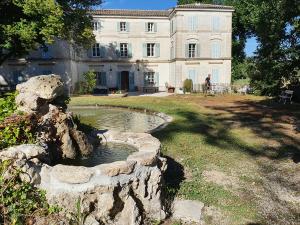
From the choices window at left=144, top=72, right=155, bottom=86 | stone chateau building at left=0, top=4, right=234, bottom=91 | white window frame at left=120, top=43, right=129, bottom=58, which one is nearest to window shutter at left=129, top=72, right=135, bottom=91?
stone chateau building at left=0, top=4, right=234, bottom=91

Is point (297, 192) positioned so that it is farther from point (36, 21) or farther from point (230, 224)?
point (36, 21)

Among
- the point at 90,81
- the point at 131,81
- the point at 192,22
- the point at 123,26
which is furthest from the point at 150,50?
the point at 90,81

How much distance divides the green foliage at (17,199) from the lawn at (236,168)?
3032 millimetres

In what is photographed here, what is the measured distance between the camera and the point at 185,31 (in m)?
35.3

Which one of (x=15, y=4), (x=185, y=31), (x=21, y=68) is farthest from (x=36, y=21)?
(x=185, y=31)

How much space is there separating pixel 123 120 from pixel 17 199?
11.8 meters

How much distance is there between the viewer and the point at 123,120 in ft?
55.7

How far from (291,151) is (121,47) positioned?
1163 inches

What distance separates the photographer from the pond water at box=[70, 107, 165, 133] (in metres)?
14.7

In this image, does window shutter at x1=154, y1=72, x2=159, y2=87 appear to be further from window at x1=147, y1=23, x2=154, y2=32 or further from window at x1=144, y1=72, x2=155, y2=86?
window at x1=147, y1=23, x2=154, y2=32

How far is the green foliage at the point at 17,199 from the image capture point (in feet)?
16.5

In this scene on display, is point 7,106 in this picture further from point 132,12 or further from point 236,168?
point 132,12

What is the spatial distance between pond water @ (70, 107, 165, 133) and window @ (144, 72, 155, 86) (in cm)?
1702

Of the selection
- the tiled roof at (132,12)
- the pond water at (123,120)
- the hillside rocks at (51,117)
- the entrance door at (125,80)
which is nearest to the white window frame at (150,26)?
the tiled roof at (132,12)
